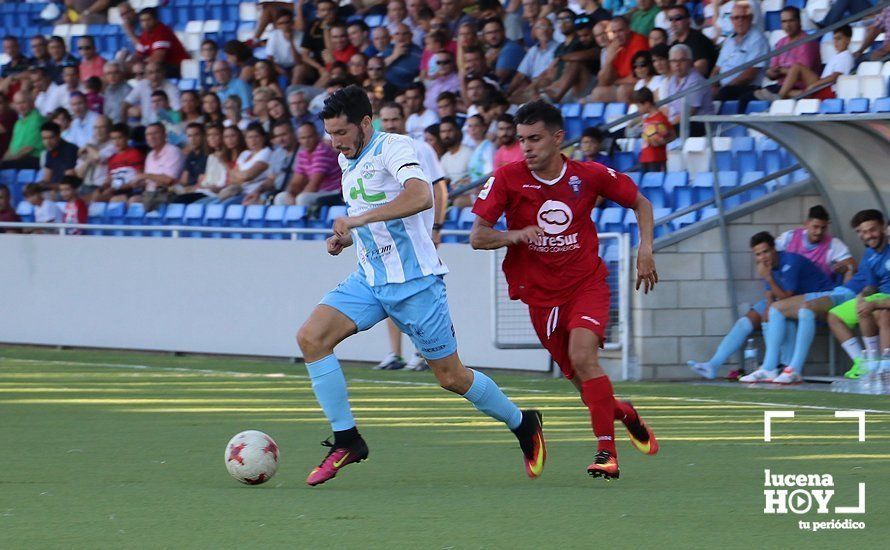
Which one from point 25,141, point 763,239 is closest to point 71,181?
point 25,141

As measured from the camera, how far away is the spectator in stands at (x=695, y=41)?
16.3m

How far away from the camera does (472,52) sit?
17.7 metres

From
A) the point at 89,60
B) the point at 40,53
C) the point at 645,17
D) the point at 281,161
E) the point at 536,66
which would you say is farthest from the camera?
the point at 40,53

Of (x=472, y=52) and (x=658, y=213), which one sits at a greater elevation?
(x=472, y=52)

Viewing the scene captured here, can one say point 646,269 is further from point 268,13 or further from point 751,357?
point 268,13

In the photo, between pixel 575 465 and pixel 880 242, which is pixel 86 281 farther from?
pixel 575 465

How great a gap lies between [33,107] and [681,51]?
33.5 ft

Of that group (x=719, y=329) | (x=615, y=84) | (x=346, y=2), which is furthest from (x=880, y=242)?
(x=346, y=2)

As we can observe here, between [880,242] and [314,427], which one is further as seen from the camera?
[880,242]

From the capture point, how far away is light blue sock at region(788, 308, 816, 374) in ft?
44.3

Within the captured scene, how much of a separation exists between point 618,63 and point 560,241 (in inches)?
371

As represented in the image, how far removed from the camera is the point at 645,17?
57.3ft

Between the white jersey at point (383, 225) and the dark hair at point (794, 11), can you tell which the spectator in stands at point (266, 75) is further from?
the white jersey at point (383, 225)

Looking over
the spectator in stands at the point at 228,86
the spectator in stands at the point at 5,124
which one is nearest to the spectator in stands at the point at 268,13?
the spectator in stands at the point at 228,86
